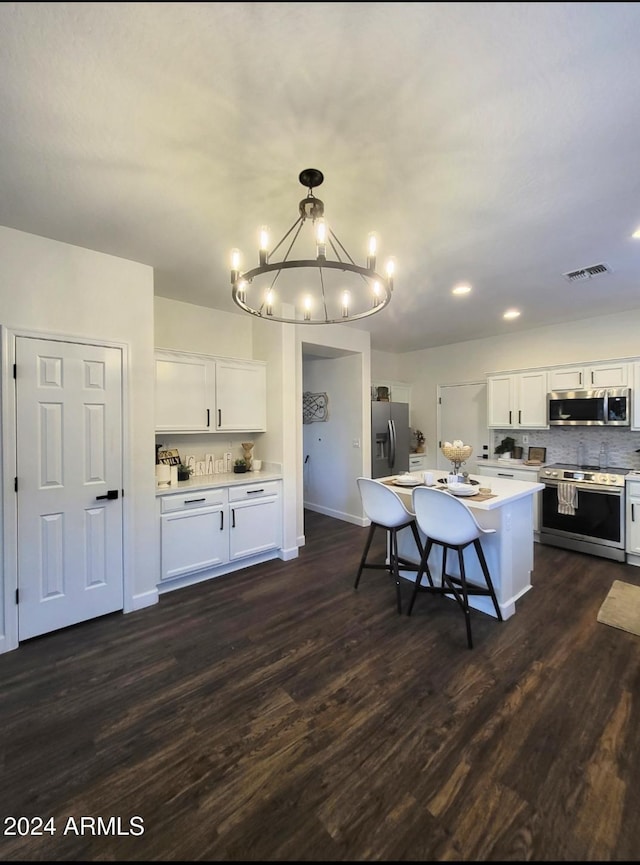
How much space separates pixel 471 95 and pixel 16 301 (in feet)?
9.61

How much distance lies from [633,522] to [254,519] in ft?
13.2

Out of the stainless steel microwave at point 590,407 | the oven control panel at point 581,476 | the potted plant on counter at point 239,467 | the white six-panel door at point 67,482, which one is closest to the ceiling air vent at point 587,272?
the stainless steel microwave at point 590,407

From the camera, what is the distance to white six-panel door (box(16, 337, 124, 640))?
237 centimetres

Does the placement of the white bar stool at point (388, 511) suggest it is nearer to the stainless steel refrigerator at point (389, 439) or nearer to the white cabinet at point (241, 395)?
the white cabinet at point (241, 395)

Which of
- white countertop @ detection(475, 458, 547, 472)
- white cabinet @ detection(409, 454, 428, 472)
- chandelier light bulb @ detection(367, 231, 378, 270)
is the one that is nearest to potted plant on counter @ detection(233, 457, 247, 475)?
chandelier light bulb @ detection(367, 231, 378, 270)

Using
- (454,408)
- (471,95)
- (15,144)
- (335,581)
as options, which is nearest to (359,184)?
(471,95)

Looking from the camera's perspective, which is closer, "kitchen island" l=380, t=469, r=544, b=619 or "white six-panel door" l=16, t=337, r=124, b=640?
"white six-panel door" l=16, t=337, r=124, b=640

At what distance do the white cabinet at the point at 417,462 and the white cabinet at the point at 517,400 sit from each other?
4.53ft

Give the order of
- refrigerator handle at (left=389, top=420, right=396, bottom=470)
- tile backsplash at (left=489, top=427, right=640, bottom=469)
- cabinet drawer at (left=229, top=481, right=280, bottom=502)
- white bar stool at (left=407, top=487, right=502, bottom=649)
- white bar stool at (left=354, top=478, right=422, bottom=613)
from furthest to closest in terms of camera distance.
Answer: refrigerator handle at (left=389, top=420, right=396, bottom=470), tile backsplash at (left=489, top=427, right=640, bottom=469), cabinet drawer at (left=229, top=481, right=280, bottom=502), white bar stool at (left=354, top=478, right=422, bottom=613), white bar stool at (left=407, top=487, right=502, bottom=649)

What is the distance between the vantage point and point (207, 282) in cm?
322

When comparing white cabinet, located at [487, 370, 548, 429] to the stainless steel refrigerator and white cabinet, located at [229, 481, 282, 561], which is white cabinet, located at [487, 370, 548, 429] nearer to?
the stainless steel refrigerator

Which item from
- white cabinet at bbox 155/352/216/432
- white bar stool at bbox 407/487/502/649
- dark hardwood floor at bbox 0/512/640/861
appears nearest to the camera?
dark hardwood floor at bbox 0/512/640/861

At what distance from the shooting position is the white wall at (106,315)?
2.34 meters

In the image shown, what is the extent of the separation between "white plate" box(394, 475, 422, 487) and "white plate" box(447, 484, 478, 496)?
1.05ft
